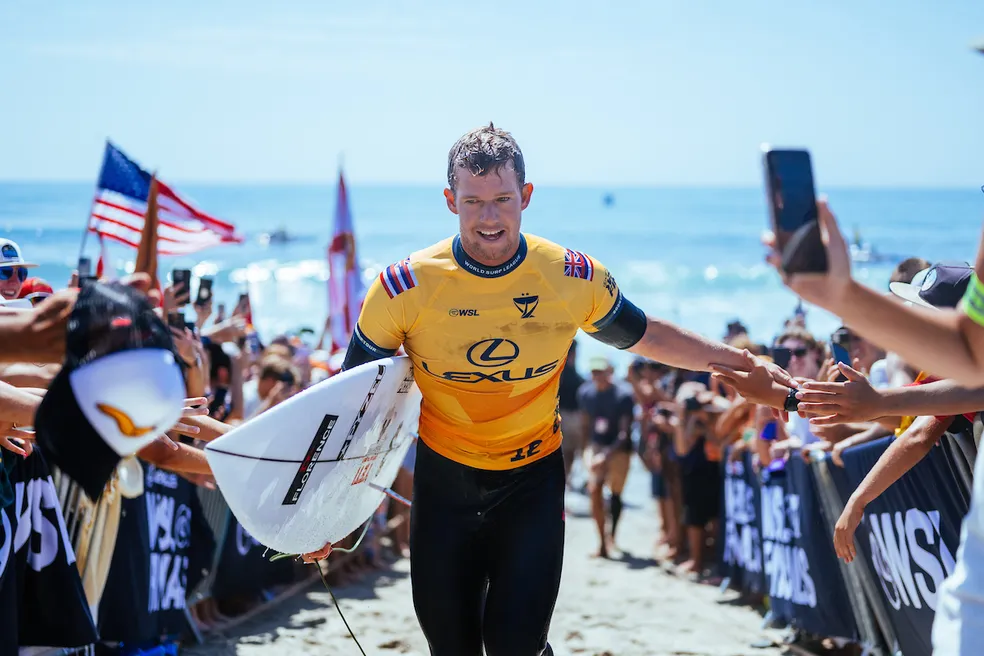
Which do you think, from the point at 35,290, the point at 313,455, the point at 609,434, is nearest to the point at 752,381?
the point at 313,455

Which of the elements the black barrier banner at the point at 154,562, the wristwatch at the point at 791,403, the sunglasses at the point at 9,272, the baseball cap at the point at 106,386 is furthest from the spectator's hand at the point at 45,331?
the black barrier banner at the point at 154,562

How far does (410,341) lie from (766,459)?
424 centimetres

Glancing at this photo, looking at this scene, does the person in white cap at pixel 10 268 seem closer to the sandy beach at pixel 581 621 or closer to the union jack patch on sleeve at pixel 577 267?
the sandy beach at pixel 581 621

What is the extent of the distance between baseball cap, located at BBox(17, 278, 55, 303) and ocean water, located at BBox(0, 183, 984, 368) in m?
2.91

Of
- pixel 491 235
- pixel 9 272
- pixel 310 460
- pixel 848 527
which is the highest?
pixel 491 235

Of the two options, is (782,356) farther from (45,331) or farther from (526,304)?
(45,331)

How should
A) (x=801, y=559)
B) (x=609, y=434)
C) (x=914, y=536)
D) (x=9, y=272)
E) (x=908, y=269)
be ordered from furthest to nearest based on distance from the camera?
(x=609, y=434)
(x=801, y=559)
(x=908, y=269)
(x=9, y=272)
(x=914, y=536)

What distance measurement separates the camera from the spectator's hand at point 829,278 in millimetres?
2416

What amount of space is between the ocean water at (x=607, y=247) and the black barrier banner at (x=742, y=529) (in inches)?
219

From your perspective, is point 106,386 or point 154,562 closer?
point 106,386

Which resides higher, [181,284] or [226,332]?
[181,284]

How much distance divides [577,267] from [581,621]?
428cm

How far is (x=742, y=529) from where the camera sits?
27.4 feet

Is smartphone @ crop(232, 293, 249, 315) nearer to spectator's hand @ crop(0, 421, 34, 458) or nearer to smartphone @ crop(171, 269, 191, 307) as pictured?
smartphone @ crop(171, 269, 191, 307)
